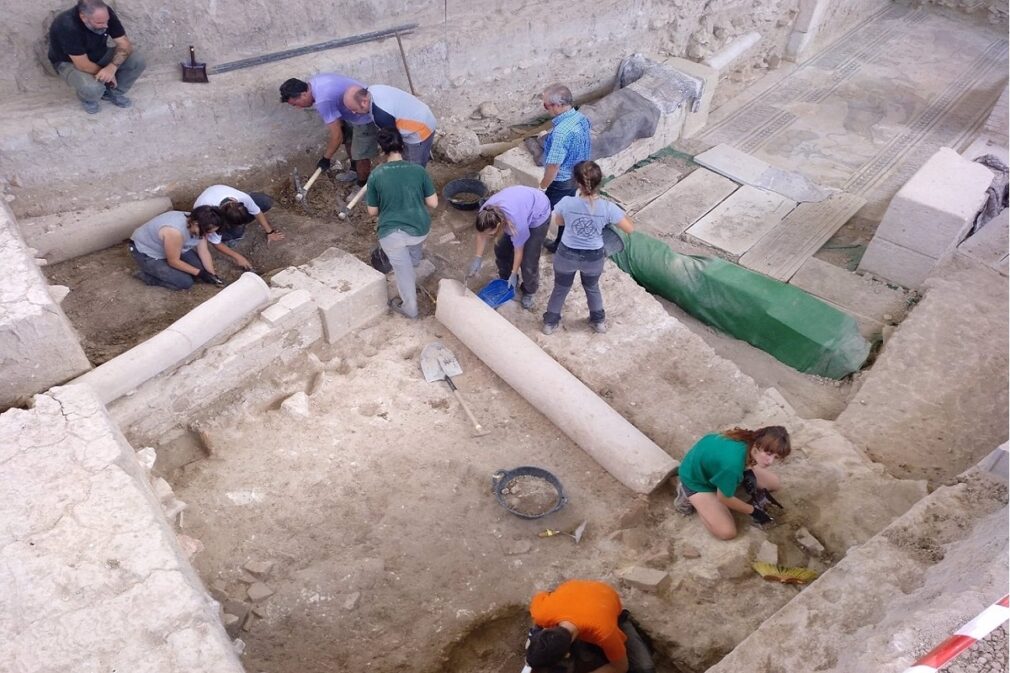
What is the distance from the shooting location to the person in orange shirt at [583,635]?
11.2ft

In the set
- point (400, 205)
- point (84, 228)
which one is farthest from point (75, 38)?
point (400, 205)

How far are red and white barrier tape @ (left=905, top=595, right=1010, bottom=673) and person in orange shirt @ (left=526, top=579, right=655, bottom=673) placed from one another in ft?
4.88

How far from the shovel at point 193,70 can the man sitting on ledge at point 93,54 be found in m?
0.38

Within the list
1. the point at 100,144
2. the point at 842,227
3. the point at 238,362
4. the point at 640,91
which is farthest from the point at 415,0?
the point at 842,227

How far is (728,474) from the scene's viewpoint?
13.6ft

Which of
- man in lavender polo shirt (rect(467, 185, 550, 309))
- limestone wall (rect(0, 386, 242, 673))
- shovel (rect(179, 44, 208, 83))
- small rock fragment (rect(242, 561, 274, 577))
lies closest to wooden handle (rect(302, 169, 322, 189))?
shovel (rect(179, 44, 208, 83))

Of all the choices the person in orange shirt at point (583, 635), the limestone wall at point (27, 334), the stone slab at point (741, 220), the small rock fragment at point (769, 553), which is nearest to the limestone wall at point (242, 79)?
the limestone wall at point (27, 334)

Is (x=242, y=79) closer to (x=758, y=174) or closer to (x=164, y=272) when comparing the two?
(x=164, y=272)

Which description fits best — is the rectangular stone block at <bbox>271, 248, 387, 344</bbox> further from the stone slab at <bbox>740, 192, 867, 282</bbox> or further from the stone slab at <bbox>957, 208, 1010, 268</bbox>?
the stone slab at <bbox>957, 208, 1010, 268</bbox>

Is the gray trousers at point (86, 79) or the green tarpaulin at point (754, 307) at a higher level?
the gray trousers at point (86, 79)

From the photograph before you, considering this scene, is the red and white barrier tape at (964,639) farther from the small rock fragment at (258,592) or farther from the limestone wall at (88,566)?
the small rock fragment at (258,592)

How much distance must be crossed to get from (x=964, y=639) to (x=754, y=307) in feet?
13.7

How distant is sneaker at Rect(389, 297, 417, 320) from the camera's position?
5.93m

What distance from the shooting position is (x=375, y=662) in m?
3.94
